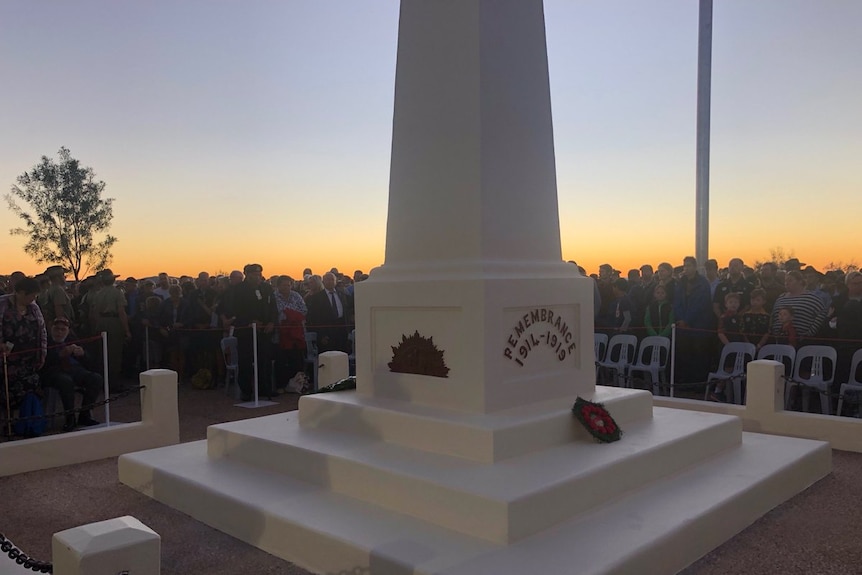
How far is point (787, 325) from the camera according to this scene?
27.0ft

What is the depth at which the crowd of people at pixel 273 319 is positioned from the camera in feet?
25.2

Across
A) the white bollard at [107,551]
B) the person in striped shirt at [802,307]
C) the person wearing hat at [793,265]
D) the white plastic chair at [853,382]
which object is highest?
the person wearing hat at [793,265]

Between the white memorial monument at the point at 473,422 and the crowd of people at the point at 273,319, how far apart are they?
2.40 m

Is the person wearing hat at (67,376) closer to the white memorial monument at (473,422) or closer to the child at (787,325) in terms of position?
the white memorial monument at (473,422)

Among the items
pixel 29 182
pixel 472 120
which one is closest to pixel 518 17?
pixel 472 120

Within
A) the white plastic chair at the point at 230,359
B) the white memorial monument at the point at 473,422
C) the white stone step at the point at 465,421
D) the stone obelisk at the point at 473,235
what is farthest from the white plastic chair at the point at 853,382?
the white plastic chair at the point at 230,359

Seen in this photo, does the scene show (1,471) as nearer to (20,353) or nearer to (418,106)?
(20,353)

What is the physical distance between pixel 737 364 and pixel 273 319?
22.0ft

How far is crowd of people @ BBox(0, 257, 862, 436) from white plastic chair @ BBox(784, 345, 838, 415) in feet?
0.46

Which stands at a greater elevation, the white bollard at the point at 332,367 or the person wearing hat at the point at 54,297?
the person wearing hat at the point at 54,297

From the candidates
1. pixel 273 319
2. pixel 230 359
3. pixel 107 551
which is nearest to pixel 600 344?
pixel 273 319

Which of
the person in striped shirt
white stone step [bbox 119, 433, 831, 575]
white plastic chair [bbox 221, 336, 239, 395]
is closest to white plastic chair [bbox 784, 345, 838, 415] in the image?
the person in striped shirt

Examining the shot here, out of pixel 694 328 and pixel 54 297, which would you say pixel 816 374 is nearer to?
pixel 694 328

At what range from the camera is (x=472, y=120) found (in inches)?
209
